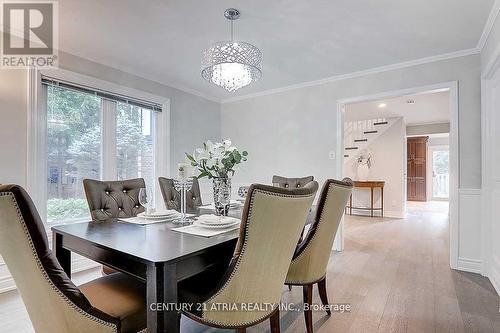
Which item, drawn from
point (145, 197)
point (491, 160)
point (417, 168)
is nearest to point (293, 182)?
point (145, 197)

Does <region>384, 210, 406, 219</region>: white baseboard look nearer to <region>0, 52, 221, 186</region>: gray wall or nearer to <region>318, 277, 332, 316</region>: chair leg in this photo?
<region>0, 52, 221, 186</region>: gray wall

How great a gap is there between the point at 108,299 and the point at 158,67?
2.83 meters

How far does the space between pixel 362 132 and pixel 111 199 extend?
615 centimetres

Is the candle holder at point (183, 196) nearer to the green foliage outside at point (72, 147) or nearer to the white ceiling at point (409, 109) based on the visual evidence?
the green foliage outside at point (72, 147)

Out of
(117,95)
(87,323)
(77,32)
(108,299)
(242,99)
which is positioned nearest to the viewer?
(87,323)

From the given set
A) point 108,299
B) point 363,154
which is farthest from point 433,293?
point 363,154

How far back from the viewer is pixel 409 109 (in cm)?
577

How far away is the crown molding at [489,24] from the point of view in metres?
2.11

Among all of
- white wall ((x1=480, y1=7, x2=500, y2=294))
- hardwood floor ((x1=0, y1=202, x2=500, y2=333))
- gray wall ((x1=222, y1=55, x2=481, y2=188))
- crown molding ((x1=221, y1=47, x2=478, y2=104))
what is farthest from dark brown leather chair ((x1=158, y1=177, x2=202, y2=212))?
white wall ((x1=480, y1=7, x2=500, y2=294))

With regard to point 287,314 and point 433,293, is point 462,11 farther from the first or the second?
point 287,314

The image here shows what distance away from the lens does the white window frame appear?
2588mm

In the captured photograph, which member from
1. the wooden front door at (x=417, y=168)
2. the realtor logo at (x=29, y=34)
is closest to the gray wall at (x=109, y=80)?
the realtor logo at (x=29, y=34)

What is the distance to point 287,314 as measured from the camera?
6.57 feet

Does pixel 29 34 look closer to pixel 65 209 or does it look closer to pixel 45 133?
pixel 45 133
